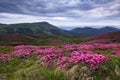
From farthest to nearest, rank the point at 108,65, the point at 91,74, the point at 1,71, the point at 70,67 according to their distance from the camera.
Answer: the point at 1,71, the point at 70,67, the point at 108,65, the point at 91,74

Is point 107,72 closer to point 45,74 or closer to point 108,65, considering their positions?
point 108,65

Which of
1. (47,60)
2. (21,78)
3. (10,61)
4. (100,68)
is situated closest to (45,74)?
(21,78)

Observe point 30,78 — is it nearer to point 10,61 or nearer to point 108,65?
point 108,65

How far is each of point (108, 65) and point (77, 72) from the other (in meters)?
1.86

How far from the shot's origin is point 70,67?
1176 cm

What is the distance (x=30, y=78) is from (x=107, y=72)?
3932 millimetres

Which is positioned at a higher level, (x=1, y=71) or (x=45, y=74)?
(x=45, y=74)

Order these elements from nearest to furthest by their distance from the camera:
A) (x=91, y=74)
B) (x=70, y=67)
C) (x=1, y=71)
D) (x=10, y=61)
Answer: (x=91, y=74) → (x=70, y=67) → (x=1, y=71) → (x=10, y=61)

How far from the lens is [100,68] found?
1026 centimetres

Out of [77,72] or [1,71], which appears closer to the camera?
[77,72]

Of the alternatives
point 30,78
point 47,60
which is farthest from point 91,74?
point 47,60

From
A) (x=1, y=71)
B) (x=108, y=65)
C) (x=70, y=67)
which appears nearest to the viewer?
(x=108, y=65)

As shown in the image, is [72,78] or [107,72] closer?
[72,78]

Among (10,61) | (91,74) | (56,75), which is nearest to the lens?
(56,75)
